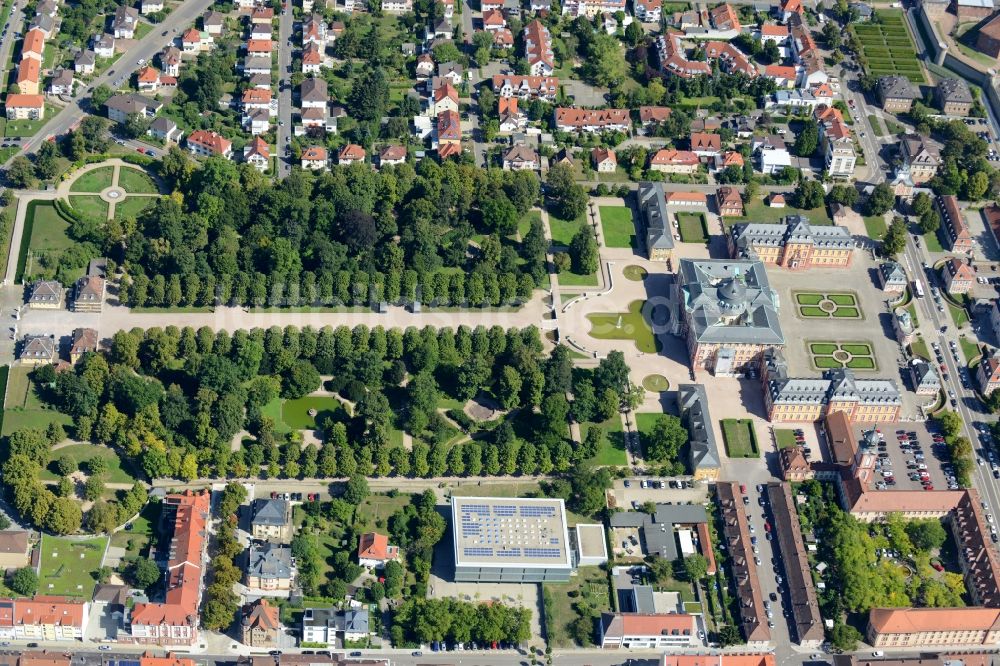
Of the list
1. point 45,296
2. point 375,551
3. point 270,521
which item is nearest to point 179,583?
point 270,521

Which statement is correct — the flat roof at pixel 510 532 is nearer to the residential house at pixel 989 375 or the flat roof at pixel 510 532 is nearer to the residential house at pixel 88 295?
the residential house at pixel 88 295

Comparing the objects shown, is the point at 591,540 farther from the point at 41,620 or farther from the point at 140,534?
the point at 41,620

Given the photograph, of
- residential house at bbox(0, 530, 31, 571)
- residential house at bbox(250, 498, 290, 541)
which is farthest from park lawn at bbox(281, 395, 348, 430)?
residential house at bbox(0, 530, 31, 571)

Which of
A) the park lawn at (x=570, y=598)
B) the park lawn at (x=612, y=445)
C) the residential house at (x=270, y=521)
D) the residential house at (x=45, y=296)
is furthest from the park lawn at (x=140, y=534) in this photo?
the park lawn at (x=612, y=445)

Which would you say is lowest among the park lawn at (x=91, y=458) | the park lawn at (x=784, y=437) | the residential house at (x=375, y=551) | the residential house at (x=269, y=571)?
the residential house at (x=269, y=571)

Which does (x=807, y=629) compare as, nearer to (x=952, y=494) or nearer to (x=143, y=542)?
(x=952, y=494)

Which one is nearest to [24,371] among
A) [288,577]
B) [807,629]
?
[288,577]
